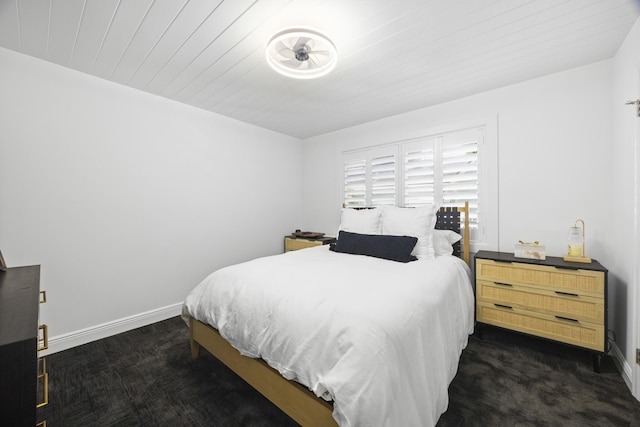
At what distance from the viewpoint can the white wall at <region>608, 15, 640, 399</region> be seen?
170 cm

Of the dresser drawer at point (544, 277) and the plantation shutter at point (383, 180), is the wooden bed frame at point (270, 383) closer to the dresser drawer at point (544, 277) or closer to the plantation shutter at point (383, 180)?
the dresser drawer at point (544, 277)

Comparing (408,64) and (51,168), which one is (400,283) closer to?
(408,64)

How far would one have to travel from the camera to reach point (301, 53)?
187cm

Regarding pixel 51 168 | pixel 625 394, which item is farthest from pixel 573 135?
pixel 51 168

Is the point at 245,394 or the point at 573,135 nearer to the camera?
the point at 245,394

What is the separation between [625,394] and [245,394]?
8.06ft

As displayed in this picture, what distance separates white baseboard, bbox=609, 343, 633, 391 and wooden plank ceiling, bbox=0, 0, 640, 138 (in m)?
2.34

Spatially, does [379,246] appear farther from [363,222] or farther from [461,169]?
[461,169]

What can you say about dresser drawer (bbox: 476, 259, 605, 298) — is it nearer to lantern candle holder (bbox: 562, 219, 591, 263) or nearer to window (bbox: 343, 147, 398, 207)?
lantern candle holder (bbox: 562, 219, 591, 263)

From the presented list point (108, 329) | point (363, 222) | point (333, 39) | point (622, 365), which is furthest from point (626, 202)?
point (108, 329)

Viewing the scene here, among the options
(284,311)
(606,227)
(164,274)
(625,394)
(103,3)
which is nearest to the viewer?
(284,311)

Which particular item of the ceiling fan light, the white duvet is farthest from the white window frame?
the ceiling fan light

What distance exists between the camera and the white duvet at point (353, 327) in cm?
109

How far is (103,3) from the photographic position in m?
1.56
